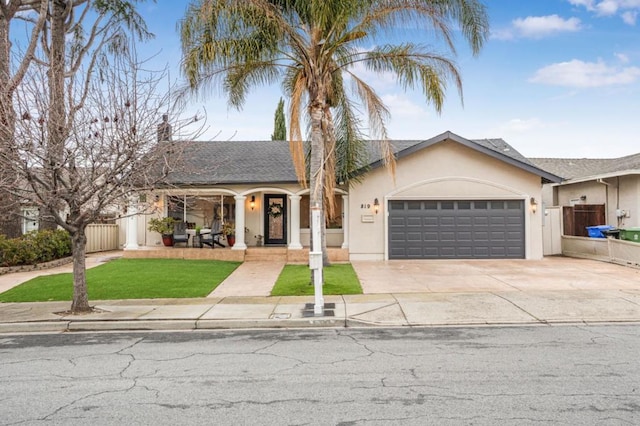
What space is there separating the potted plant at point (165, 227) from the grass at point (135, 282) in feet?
6.97

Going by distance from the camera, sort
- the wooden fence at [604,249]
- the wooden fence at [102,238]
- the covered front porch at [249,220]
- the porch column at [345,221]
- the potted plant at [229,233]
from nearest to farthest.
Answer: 1. the wooden fence at [604,249]
2. the porch column at [345,221]
3. the potted plant at [229,233]
4. the covered front porch at [249,220]
5. the wooden fence at [102,238]

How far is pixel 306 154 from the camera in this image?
1588 cm

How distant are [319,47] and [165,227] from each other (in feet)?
32.8

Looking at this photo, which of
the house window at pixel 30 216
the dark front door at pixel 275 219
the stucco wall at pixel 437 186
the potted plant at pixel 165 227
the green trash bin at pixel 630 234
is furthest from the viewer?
the dark front door at pixel 275 219

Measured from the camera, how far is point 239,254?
17266 millimetres

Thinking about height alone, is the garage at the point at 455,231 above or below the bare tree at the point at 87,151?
below

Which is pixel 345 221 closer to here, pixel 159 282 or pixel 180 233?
pixel 180 233

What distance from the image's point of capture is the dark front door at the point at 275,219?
19422 mm

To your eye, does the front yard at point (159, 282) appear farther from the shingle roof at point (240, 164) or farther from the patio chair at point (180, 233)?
the shingle roof at point (240, 164)

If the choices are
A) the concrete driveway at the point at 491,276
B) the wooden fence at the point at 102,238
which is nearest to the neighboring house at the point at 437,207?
the concrete driveway at the point at 491,276

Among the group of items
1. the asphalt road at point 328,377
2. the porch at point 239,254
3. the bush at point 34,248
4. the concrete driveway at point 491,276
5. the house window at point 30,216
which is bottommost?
the asphalt road at point 328,377

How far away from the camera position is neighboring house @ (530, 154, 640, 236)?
1745cm

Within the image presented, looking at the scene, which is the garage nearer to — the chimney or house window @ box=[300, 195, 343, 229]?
house window @ box=[300, 195, 343, 229]

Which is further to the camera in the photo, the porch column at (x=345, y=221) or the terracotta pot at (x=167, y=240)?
the terracotta pot at (x=167, y=240)
